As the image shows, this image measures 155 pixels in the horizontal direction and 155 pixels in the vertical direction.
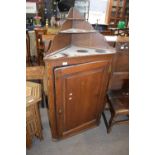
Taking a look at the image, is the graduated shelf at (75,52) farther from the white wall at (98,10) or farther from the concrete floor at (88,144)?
the white wall at (98,10)

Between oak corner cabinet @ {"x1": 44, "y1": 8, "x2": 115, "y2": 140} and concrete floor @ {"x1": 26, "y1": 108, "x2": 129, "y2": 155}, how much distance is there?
115 millimetres

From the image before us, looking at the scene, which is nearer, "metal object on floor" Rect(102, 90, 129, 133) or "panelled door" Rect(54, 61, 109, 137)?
"panelled door" Rect(54, 61, 109, 137)

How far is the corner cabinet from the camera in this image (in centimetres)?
469

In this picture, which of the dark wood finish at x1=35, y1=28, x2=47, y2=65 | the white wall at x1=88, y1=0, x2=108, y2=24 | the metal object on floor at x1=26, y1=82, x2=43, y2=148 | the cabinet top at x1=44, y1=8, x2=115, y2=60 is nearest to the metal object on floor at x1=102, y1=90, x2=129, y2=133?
the cabinet top at x1=44, y1=8, x2=115, y2=60

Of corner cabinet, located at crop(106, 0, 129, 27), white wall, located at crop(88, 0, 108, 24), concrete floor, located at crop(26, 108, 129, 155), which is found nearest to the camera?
concrete floor, located at crop(26, 108, 129, 155)

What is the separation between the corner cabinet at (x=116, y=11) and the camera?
4.69m

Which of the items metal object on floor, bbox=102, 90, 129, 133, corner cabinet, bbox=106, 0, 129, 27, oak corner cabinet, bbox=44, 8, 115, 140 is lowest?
metal object on floor, bbox=102, 90, 129, 133

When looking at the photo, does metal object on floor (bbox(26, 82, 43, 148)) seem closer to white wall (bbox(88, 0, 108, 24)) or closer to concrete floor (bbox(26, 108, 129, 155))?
concrete floor (bbox(26, 108, 129, 155))

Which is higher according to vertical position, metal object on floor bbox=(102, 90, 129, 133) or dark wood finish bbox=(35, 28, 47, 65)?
dark wood finish bbox=(35, 28, 47, 65)

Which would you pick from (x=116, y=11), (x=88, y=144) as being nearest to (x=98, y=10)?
(x=116, y=11)

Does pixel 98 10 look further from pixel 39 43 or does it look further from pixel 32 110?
pixel 32 110

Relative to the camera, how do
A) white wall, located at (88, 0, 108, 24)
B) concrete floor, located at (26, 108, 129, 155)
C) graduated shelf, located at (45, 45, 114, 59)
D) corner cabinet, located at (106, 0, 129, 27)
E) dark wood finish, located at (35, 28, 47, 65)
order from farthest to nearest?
white wall, located at (88, 0, 108, 24) → corner cabinet, located at (106, 0, 129, 27) → dark wood finish, located at (35, 28, 47, 65) → concrete floor, located at (26, 108, 129, 155) → graduated shelf, located at (45, 45, 114, 59)
